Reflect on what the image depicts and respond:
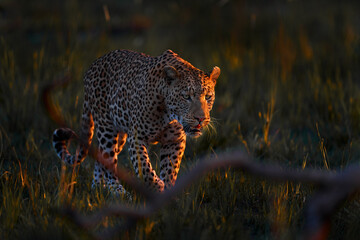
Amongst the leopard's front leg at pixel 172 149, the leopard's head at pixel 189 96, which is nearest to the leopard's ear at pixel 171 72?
the leopard's head at pixel 189 96

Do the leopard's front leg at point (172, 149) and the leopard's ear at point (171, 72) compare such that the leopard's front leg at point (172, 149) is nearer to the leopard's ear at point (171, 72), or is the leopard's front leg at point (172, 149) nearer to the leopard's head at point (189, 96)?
the leopard's head at point (189, 96)

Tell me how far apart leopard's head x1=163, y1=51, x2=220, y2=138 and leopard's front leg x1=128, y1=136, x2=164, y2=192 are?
38 cm

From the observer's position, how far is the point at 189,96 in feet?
11.7

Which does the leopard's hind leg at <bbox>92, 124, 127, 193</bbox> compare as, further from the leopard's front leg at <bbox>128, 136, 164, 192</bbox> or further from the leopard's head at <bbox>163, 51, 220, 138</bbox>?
the leopard's head at <bbox>163, 51, 220, 138</bbox>

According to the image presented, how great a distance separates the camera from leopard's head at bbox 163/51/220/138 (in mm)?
3463

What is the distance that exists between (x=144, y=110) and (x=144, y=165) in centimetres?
42

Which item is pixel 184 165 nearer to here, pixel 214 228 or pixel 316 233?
pixel 214 228

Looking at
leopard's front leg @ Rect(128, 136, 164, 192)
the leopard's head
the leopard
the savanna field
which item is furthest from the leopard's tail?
the leopard's head

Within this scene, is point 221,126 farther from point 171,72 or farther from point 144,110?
point 171,72

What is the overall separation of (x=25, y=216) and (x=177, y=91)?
1363 mm

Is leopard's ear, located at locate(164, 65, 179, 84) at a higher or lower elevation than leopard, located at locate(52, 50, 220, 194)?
higher

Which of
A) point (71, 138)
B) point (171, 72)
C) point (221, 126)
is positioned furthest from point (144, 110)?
point (221, 126)

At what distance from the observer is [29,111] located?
5508mm

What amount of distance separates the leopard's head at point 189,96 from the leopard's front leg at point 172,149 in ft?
0.74
